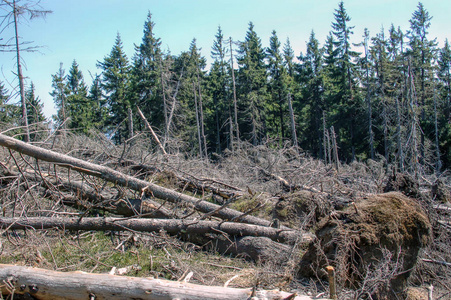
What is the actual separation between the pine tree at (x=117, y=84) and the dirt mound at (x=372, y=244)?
109ft

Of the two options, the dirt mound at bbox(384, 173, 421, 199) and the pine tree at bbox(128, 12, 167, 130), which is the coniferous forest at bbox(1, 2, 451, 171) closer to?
the pine tree at bbox(128, 12, 167, 130)

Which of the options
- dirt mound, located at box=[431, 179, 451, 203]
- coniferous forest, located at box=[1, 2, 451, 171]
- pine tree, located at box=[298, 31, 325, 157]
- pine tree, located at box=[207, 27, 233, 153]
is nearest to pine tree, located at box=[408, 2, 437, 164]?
coniferous forest, located at box=[1, 2, 451, 171]

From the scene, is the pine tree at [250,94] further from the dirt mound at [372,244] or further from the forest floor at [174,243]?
the dirt mound at [372,244]

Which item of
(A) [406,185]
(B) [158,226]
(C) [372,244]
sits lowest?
(C) [372,244]

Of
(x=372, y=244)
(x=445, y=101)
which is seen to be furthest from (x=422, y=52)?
(x=372, y=244)

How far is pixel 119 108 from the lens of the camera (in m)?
37.0

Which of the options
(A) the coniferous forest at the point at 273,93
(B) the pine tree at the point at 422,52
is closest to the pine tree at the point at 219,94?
(A) the coniferous forest at the point at 273,93

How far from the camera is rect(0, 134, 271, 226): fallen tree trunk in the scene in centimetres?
485

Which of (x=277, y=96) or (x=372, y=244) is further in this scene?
(x=277, y=96)

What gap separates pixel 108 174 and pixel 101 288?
243cm

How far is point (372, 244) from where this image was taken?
4.43 metres

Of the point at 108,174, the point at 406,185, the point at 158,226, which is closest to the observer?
the point at 108,174

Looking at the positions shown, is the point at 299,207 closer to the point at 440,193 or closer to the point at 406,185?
the point at 406,185

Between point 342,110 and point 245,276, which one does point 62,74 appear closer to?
point 342,110
